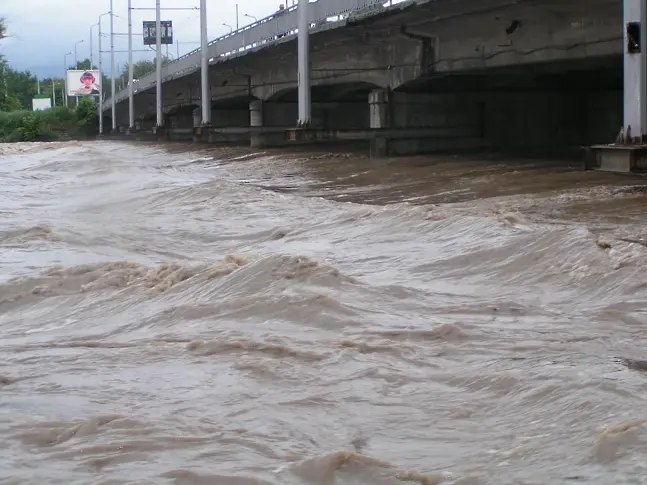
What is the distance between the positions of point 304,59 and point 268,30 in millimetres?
6494

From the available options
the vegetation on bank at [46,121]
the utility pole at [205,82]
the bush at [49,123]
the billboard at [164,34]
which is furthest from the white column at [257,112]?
the bush at [49,123]

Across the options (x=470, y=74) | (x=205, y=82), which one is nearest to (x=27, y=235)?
(x=470, y=74)

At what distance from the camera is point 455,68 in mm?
23016

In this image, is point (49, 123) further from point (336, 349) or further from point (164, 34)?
point (336, 349)

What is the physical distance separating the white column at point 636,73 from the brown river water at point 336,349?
7.12 ft

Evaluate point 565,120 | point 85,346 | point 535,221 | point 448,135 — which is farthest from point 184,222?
point 565,120

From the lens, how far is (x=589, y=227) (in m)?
9.13

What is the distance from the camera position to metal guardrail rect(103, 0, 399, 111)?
2562cm

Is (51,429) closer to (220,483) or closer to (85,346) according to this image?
(220,483)

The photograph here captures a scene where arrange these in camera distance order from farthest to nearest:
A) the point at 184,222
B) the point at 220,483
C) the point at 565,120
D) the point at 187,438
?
the point at 565,120 < the point at 184,222 < the point at 187,438 < the point at 220,483

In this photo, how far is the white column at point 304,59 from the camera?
27.7m

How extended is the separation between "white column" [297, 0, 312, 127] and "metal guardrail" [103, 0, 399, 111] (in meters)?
0.34

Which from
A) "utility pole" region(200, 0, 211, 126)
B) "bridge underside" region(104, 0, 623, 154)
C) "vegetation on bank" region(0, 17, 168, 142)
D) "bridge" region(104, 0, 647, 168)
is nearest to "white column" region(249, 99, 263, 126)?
"bridge" region(104, 0, 647, 168)

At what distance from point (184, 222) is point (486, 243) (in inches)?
191
